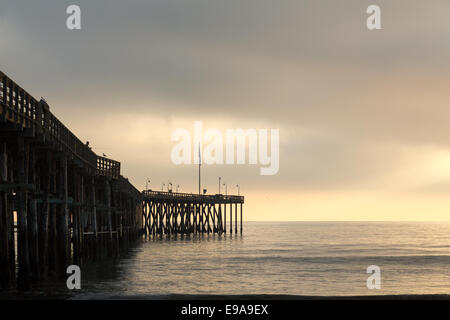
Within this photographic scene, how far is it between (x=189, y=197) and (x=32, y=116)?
79546mm

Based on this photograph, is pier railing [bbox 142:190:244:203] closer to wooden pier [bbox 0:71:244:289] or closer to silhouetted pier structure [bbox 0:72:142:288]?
wooden pier [bbox 0:71:244:289]

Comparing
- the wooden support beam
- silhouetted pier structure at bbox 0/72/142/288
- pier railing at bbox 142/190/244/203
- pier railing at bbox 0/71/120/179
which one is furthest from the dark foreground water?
pier railing at bbox 142/190/244/203

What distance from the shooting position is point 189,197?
103 meters

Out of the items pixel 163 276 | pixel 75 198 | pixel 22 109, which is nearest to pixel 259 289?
pixel 163 276

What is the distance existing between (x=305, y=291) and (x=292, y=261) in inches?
947

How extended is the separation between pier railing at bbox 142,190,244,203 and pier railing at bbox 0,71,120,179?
5781 centimetres

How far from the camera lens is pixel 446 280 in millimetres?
40531

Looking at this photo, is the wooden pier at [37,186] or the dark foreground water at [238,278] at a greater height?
the wooden pier at [37,186]

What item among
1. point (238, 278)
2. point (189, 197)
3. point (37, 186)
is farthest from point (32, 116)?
point (189, 197)

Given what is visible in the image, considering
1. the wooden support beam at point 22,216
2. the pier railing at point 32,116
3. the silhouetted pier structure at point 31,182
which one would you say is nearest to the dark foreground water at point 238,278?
the wooden support beam at point 22,216

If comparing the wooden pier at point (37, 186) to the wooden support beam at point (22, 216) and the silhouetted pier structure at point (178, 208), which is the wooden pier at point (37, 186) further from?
the silhouetted pier structure at point (178, 208)

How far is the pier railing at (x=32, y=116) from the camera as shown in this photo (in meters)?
20.4

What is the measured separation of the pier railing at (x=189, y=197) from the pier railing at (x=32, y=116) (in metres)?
57.8
